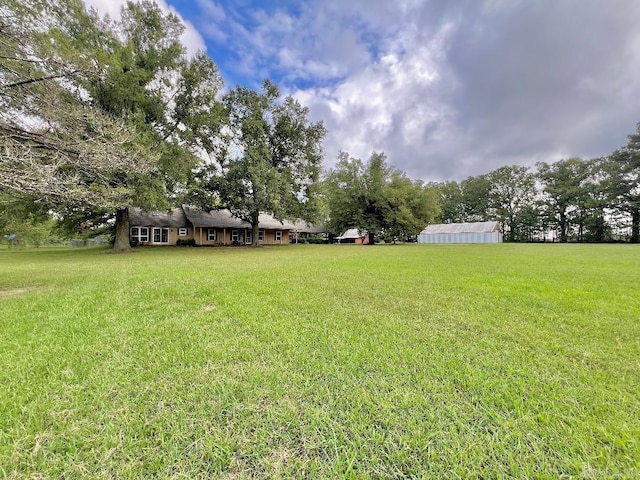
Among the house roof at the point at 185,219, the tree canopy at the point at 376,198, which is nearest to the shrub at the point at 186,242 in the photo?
the house roof at the point at 185,219

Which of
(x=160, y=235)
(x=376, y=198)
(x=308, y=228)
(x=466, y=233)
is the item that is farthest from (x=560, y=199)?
(x=160, y=235)

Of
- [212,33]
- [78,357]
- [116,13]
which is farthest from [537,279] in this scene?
[116,13]

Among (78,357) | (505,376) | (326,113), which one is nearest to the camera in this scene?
(505,376)

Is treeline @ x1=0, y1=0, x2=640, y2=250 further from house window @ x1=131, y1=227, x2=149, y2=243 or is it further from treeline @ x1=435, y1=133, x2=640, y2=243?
house window @ x1=131, y1=227, x2=149, y2=243

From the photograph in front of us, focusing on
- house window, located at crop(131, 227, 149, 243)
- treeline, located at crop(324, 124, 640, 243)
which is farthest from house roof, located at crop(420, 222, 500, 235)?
house window, located at crop(131, 227, 149, 243)

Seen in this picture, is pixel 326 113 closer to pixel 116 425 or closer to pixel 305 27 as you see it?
pixel 305 27

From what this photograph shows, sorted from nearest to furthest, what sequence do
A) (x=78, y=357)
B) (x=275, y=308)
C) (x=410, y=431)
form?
(x=410, y=431) → (x=78, y=357) → (x=275, y=308)

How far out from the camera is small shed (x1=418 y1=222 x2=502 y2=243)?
46594mm

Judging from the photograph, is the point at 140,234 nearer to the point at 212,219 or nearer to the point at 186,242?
the point at 186,242

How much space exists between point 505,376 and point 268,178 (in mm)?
18484

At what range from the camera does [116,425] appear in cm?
181

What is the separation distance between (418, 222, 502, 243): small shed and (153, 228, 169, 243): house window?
37.2m

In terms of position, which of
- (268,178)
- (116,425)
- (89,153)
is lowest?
(116,425)

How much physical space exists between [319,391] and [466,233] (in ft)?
174
